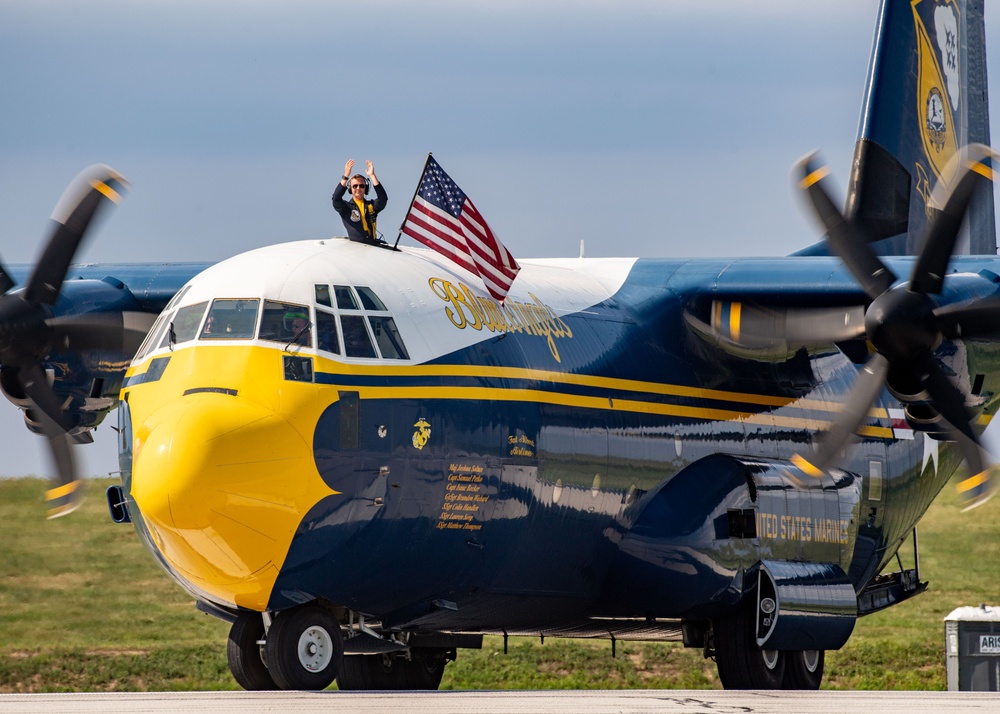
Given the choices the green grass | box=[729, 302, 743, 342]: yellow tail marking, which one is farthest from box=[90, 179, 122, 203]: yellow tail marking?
the green grass

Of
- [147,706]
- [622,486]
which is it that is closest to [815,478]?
[622,486]

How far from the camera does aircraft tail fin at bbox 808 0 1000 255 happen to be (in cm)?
2075

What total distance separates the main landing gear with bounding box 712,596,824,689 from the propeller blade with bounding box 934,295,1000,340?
12.9 ft

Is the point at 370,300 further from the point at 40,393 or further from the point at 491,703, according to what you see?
the point at 40,393

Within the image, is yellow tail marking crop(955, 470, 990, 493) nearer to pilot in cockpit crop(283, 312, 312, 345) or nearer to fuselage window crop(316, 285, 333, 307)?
fuselage window crop(316, 285, 333, 307)

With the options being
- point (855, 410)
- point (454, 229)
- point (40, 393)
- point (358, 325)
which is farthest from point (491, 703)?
point (40, 393)

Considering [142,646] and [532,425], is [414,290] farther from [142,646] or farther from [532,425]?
[142,646]

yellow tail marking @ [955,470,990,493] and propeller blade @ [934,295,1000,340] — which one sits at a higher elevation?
propeller blade @ [934,295,1000,340]

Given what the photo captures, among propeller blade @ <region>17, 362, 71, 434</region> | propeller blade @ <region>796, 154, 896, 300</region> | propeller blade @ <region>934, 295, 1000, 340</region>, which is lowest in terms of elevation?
propeller blade @ <region>17, 362, 71, 434</region>

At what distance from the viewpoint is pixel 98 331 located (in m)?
15.8

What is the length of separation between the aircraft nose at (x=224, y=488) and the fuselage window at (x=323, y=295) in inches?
48.7

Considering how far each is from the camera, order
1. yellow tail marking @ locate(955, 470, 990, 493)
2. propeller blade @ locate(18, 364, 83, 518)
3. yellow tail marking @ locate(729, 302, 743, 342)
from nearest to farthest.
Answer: propeller blade @ locate(18, 364, 83, 518), yellow tail marking @ locate(955, 470, 990, 493), yellow tail marking @ locate(729, 302, 743, 342)

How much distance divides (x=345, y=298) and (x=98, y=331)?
4.01 m

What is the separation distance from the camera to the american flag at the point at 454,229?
14.5 metres
